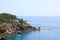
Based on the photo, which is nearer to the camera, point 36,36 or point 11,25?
point 36,36

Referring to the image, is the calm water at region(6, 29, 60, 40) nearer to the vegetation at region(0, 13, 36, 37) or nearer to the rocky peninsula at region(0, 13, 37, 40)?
the rocky peninsula at region(0, 13, 37, 40)

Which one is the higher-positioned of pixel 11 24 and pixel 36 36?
pixel 11 24

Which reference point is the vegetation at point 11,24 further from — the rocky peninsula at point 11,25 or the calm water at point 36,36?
the calm water at point 36,36

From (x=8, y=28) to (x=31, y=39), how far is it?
12425mm

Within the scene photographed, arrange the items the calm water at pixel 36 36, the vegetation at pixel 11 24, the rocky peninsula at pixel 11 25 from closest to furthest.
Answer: the calm water at pixel 36 36 < the rocky peninsula at pixel 11 25 < the vegetation at pixel 11 24

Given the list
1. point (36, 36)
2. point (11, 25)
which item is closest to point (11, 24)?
point (11, 25)

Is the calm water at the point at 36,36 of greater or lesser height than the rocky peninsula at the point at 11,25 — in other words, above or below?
below

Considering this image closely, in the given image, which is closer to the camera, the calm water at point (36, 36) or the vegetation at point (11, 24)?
the calm water at point (36, 36)

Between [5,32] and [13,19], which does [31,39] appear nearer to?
[5,32]

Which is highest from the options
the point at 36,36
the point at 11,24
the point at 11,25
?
the point at 11,24

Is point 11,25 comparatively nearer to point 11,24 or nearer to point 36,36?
point 11,24

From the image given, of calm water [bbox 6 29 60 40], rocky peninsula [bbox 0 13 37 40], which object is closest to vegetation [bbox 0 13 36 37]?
rocky peninsula [bbox 0 13 37 40]

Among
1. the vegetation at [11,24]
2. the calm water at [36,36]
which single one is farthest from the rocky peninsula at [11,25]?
the calm water at [36,36]

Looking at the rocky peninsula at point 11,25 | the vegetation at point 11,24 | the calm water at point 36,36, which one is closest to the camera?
the calm water at point 36,36
